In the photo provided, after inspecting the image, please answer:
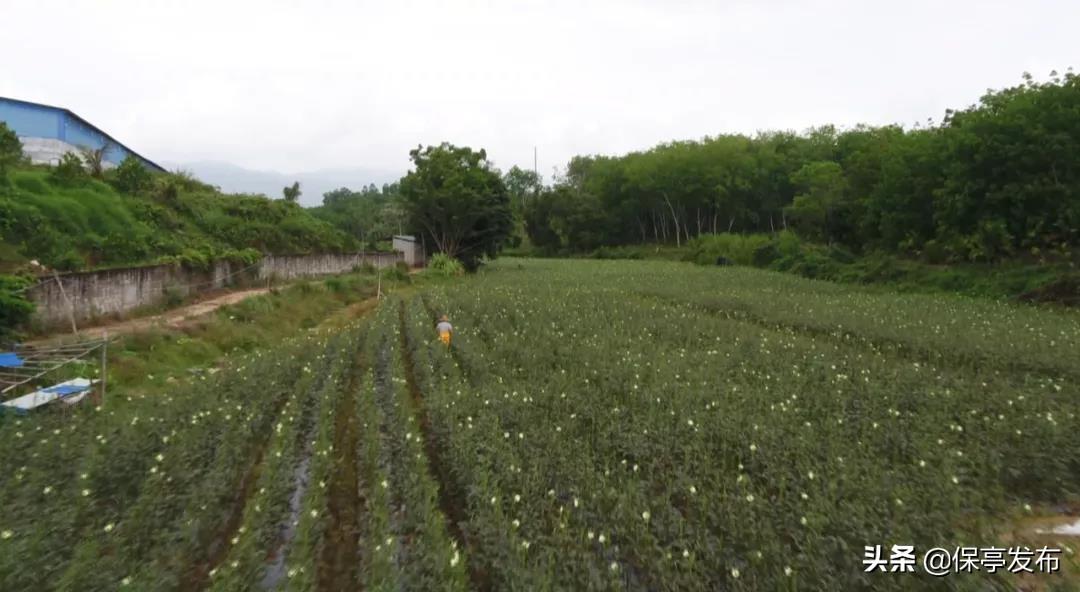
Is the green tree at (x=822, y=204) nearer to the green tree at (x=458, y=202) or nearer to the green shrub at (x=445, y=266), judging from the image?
the green tree at (x=458, y=202)

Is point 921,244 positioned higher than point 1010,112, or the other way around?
point 1010,112

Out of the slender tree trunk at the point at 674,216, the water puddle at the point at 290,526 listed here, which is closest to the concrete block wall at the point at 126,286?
the water puddle at the point at 290,526

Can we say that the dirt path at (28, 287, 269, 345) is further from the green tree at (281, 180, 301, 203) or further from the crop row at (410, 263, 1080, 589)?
the green tree at (281, 180, 301, 203)

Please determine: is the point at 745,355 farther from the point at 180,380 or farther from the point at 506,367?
the point at 180,380

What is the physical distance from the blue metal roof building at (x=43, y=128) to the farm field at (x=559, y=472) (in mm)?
20948

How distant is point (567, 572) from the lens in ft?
13.9

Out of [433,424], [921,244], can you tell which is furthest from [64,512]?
[921,244]

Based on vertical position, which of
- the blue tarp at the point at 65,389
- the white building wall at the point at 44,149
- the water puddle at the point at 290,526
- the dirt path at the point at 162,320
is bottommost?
the water puddle at the point at 290,526

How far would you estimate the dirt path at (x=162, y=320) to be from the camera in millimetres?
12863

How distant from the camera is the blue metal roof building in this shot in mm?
23156

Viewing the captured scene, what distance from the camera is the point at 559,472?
5.97 meters

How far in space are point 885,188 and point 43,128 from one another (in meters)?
39.0

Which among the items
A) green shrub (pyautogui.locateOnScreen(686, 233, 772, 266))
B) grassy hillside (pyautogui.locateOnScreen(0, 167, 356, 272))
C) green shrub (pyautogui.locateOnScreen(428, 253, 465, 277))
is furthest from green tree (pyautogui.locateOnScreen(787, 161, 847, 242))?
grassy hillside (pyautogui.locateOnScreen(0, 167, 356, 272))

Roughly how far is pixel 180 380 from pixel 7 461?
5206 millimetres
